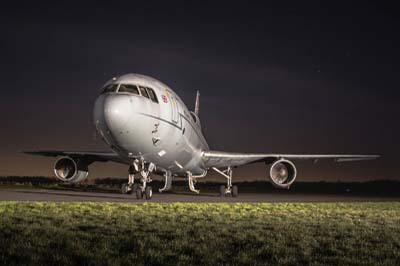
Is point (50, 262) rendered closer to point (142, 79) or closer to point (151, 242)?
point (151, 242)

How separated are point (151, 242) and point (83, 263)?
1.70m

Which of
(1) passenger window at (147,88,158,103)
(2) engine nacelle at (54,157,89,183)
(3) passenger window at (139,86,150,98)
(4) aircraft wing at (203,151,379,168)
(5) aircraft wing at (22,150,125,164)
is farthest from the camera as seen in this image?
(4) aircraft wing at (203,151,379,168)

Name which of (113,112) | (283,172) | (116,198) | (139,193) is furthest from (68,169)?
(283,172)

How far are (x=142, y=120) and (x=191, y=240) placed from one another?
29.9 feet

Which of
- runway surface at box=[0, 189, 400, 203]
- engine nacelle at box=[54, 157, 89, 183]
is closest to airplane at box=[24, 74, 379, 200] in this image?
engine nacelle at box=[54, 157, 89, 183]

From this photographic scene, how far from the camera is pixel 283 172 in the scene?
915 inches

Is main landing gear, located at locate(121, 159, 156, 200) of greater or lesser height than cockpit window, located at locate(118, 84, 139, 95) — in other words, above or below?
below

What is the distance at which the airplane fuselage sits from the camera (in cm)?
1541

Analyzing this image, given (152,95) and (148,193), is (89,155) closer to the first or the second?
(148,193)

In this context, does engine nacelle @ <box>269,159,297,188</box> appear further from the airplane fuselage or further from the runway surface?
the airplane fuselage

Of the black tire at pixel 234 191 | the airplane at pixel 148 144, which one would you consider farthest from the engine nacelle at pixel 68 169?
the black tire at pixel 234 191

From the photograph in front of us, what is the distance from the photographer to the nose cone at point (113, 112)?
598 inches

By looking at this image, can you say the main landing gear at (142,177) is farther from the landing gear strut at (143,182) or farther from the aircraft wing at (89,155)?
the aircraft wing at (89,155)

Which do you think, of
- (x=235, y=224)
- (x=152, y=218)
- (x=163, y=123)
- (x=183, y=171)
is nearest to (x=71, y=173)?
(x=183, y=171)
